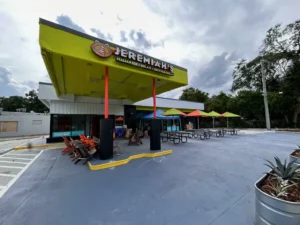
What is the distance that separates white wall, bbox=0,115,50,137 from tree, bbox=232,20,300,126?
37.9 m

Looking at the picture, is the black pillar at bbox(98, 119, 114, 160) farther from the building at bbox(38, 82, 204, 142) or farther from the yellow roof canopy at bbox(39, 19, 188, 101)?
the building at bbox(38, 82, 204, 142)

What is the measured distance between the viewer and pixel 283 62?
82.1 feet

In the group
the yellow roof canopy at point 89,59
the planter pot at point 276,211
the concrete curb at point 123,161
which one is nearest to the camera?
the planter pot at point 276,211

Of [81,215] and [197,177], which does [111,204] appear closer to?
[81,215]

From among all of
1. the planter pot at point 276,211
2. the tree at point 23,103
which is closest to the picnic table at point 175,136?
the planter pot at point 276,211

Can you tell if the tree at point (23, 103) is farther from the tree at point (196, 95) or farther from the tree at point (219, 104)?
the tree at point (219, 104)

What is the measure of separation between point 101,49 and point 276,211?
6488 mm

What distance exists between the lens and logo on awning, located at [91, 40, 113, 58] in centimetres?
556

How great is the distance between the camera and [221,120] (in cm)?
2897

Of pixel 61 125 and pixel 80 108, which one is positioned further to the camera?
pixel 80 108

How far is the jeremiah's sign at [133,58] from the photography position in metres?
5.70

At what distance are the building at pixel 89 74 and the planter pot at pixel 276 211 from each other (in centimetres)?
554

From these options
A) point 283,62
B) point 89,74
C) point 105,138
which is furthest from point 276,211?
point 283,62

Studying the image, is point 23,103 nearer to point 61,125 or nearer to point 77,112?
point 61,125
